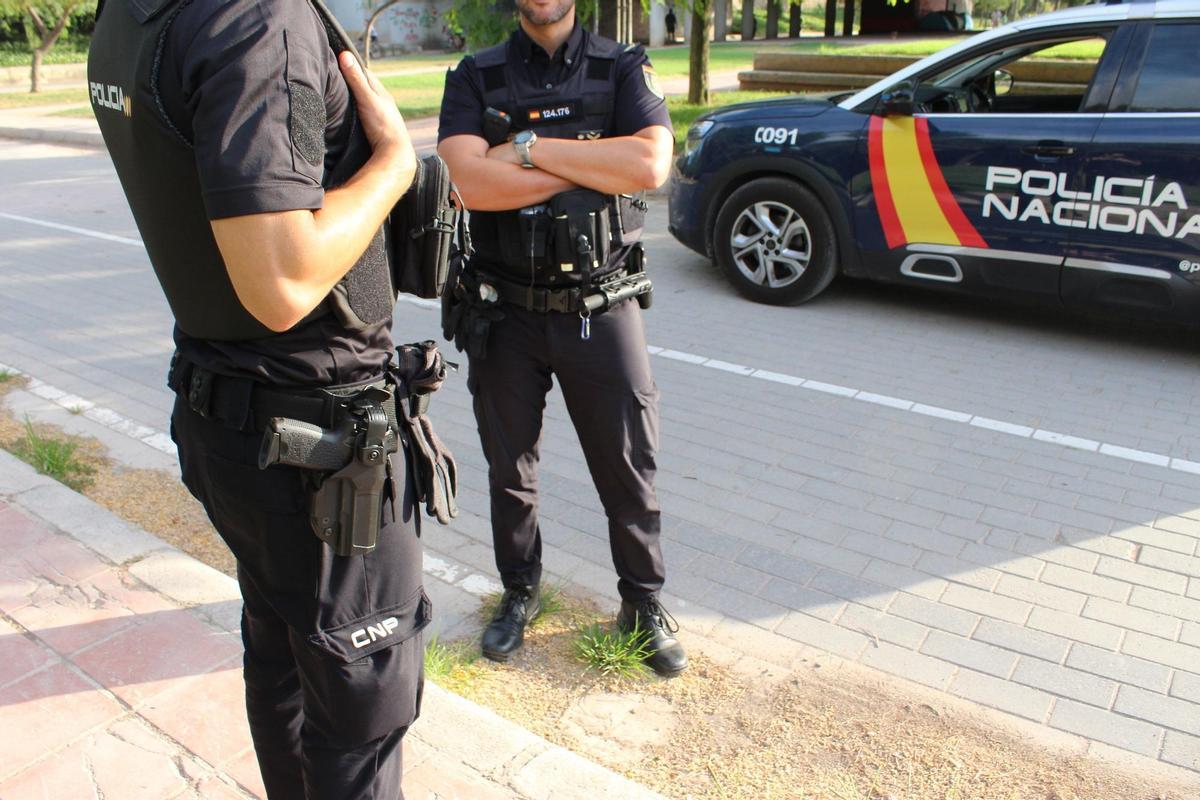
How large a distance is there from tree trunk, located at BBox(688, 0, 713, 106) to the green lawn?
14206mm

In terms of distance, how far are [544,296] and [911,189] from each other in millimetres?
3691

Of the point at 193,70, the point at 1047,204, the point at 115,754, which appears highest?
the point at 193,70

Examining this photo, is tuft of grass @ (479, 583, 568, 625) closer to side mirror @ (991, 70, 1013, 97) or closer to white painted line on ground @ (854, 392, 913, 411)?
white painted line on ground @ (854, 392, 913, 411)

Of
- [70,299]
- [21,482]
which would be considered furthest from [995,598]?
[70,299]

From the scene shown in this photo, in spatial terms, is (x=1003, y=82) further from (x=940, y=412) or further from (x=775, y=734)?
(x=775, y=734)

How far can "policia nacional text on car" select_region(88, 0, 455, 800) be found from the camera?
1474mm

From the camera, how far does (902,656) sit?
122 inches

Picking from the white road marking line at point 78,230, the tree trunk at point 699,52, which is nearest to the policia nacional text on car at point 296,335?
the white road marking line at point 78,230

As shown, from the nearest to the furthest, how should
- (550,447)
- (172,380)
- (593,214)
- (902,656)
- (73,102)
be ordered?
(172,380)
(593,214)
(902,656)
(550,447)
(73,102)

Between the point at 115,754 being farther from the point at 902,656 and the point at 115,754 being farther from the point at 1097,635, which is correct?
the point at 1097,635

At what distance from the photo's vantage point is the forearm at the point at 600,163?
9.06 feet

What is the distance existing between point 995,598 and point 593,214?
189 cm

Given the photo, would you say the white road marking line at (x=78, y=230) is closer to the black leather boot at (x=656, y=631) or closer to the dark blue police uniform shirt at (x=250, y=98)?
the black leather boot at (x=656, y=631)

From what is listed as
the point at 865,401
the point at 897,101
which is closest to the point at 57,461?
the point at 865,401
